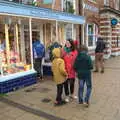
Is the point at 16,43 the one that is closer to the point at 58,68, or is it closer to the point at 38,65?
the point at 38,65

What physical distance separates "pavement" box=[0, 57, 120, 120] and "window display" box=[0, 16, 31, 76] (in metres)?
0.87

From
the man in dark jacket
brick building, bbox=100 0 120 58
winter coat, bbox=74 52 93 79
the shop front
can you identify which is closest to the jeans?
winter coat, bbox=74 52 93 79

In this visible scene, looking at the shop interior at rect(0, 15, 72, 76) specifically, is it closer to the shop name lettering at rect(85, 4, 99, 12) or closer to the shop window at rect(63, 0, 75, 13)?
the shop window at rect(63, 0, 75, 13)

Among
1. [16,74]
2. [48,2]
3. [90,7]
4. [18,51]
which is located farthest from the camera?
[90,7]

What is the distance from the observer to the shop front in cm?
841

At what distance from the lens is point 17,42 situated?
10055 mm

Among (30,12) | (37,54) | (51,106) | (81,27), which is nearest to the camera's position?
(51,106)

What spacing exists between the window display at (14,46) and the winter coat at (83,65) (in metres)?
2.84

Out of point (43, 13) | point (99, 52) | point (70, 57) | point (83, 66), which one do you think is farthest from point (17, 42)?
point (99, 52)

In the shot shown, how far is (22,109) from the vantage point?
22.5 feet

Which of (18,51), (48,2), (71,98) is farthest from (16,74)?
(48,2)

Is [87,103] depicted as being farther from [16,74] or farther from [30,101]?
[16,74]

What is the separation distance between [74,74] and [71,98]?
2.55 ft

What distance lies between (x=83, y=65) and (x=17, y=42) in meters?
3.98
